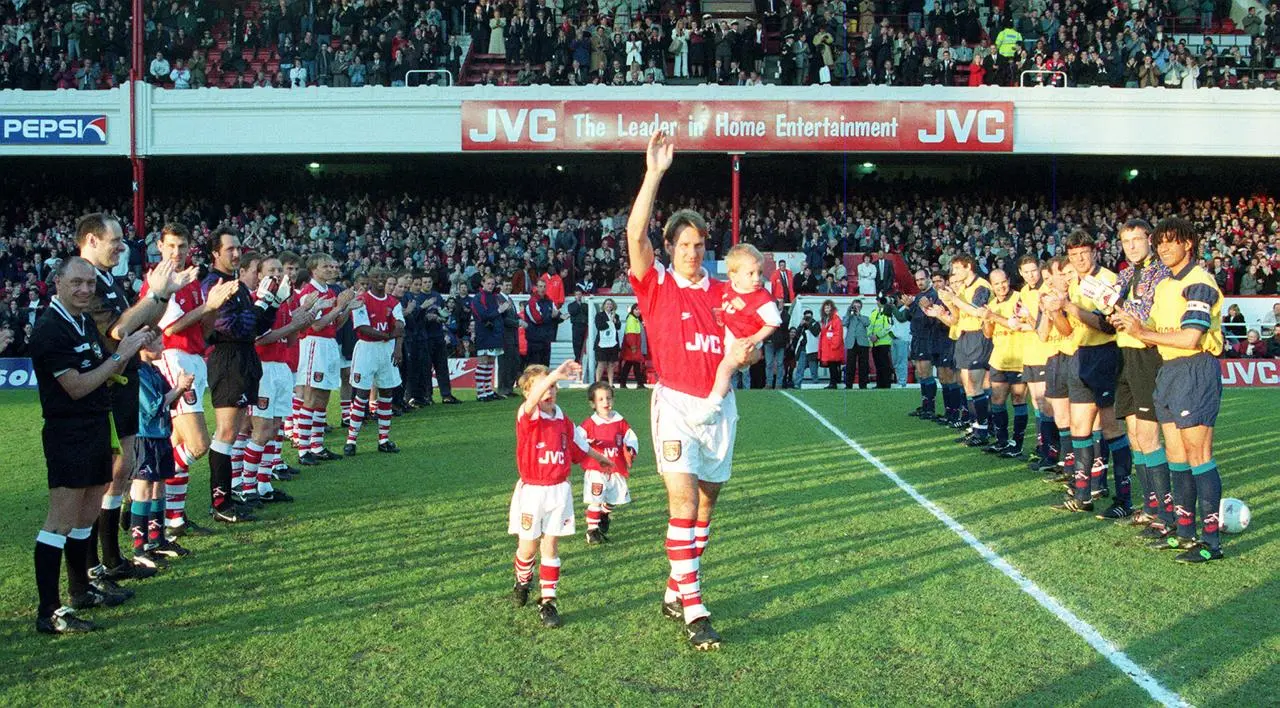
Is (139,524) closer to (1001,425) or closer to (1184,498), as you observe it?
(1184,498)

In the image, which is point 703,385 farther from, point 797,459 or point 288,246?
point 288,246

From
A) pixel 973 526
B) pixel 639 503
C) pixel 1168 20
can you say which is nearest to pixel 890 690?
pixel 973 526

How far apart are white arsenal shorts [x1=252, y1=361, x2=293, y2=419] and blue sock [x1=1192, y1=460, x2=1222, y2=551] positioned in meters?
7.10

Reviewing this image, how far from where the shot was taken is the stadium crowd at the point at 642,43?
30.0 m

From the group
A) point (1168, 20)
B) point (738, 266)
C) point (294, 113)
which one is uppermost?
point (1168, 20)

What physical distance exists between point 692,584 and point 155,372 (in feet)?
13.5

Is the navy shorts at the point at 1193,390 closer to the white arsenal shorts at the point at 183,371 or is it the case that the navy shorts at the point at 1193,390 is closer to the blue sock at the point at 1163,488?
the blue sock at the point at 1163,488

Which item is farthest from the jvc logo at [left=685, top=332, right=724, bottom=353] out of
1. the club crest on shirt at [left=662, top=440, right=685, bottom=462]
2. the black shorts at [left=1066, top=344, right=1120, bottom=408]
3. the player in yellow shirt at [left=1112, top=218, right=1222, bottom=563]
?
the black shorts at [left=1066, top=344, right=1120, bottom=408]

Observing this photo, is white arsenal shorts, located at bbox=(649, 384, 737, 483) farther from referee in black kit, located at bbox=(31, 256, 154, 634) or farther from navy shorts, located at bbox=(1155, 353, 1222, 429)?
navy shorts, located at bbox=(1155, 353, 1222, 429)

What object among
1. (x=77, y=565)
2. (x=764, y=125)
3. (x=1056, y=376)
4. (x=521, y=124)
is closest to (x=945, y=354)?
(x=1056, y=376)

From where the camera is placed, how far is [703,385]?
598 cm

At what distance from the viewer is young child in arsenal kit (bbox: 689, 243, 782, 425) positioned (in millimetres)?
5801

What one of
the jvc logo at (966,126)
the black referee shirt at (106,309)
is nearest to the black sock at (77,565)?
the black referee shirt at (106,309)

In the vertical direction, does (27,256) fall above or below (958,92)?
below
